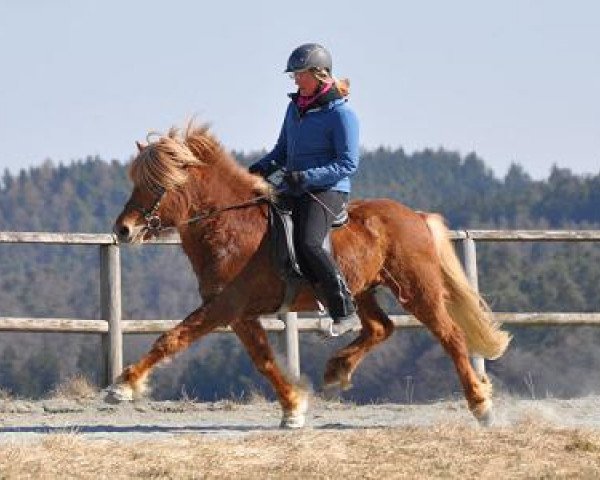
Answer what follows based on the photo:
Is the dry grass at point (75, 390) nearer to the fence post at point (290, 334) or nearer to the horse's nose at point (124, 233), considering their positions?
the fence post at point (290, 334)

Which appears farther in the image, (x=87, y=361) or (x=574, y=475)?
(x=87, y=361)

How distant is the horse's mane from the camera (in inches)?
415

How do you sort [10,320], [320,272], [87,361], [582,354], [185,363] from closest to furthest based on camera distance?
[320,272], [10,320], [582,354], [87,361], [185,363]

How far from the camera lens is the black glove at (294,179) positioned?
10.4 metres

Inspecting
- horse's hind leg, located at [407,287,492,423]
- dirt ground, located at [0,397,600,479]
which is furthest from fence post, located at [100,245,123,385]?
horse's hind leg, located at [407,287,492,423]

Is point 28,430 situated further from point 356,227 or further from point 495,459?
point 495,459

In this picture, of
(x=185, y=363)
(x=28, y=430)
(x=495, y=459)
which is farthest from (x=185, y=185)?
(x=185, y=363)

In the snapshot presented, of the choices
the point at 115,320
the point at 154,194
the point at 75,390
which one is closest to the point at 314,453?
the point at 154,194

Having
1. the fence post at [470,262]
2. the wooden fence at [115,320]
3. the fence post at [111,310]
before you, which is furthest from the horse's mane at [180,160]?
the fence post at [470,262]

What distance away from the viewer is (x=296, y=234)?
10469 millimetres

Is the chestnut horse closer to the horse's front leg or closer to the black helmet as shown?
the horse's front leg

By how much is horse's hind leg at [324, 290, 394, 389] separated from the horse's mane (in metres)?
1.37

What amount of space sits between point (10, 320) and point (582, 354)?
69.6 metres

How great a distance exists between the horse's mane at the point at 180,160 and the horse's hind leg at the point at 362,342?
53.9 inches
